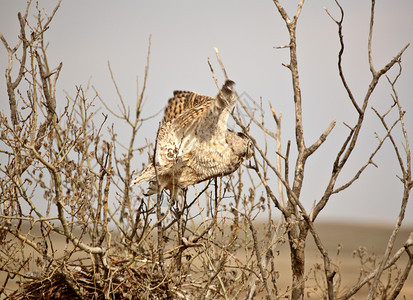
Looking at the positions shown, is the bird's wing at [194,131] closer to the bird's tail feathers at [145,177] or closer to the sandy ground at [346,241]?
the bird's tail feathers at [145,177]

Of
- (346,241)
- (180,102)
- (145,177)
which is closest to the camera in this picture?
(145,177)

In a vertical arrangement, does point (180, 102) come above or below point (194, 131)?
above

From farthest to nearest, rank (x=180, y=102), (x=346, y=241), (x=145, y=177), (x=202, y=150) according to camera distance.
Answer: (x=346, y=241) < (x=180, y=102) < (x=202, y=150) < (x=145, y=177)

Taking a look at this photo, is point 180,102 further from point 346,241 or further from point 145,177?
point 346,241

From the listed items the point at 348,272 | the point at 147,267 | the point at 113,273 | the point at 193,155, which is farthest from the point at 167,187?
the point at 348,272

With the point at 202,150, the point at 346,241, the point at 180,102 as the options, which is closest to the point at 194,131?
the point at 202,150

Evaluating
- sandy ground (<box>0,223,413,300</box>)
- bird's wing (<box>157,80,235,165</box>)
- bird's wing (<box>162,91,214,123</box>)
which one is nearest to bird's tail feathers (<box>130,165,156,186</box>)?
bird's wing (<box>157,80,235,165</box>)

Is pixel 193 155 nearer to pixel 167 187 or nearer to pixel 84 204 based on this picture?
pixel 167 187

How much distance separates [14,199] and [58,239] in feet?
57.0

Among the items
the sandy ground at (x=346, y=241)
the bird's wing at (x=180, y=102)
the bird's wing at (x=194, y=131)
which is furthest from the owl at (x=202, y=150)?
the sandy ground at (x=346, y=241)

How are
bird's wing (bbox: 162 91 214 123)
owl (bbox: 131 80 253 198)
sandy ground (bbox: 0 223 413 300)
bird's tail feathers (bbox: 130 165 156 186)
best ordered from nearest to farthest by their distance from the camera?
1. bird's tail feathers (bbox: 130 165 156 186)
2. owl (bbox: 131 80 253 198)
3. bird's wing (bbox: 162 91 214 123)
4. sandy ground (bbox: 0 223 413 300)

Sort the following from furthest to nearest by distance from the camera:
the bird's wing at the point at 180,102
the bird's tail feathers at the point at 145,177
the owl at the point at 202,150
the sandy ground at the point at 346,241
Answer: the sandy ground at the point at 346,241
the bird's wing at the point at 180,102
the owl at the point at 202,150
the bird's tail feathers at the point at 145,177

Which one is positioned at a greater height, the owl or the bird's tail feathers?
the owl

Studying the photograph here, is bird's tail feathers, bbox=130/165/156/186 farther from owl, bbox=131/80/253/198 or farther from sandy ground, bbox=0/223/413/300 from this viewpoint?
sandy ground, bbox=0/223/413/300
